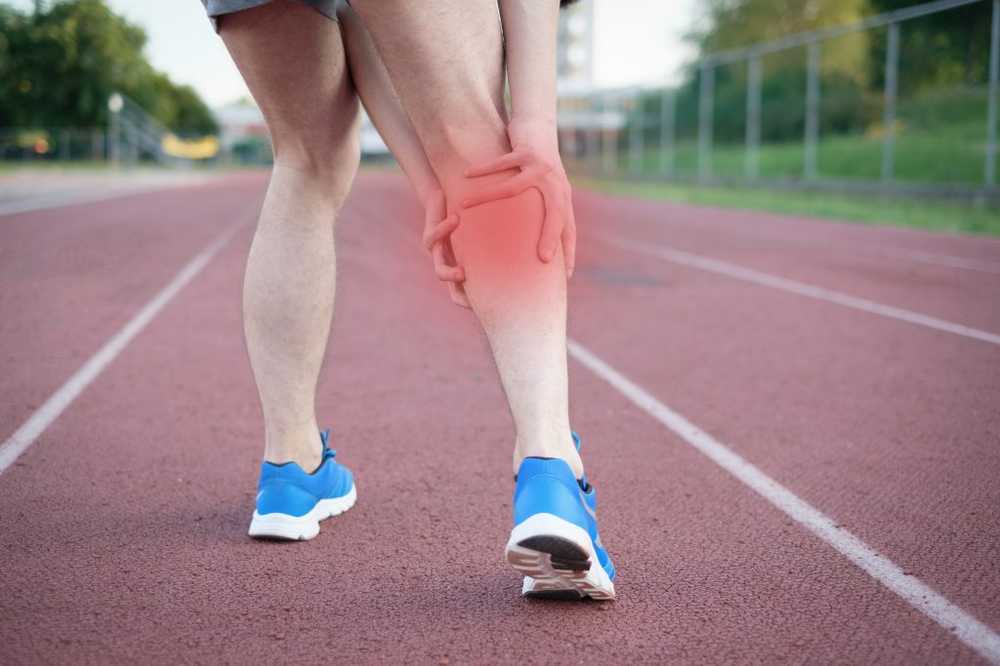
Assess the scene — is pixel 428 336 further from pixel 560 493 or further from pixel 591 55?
pixel 591 55

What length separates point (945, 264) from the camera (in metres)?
9.12

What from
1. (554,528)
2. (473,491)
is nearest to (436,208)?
(554,528)

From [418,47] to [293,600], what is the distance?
1170 millimetres

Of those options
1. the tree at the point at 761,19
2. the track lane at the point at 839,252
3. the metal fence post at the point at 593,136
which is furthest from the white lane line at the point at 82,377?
the tree at the point at 761,19

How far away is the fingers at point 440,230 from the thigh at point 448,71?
0.07m

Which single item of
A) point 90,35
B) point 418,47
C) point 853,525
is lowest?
point 853,525

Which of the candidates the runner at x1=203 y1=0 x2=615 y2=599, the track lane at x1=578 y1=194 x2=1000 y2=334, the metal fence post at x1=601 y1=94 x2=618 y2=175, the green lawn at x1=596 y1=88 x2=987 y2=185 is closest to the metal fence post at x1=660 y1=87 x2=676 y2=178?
the metal fence post at x1=601 y1=94 x2=618 y2=175

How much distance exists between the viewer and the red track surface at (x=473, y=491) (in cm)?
189

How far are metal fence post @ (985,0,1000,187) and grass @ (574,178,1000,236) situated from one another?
1.90ft

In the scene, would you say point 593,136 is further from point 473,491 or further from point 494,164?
point 494,164

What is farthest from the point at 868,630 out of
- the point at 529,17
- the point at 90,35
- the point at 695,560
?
the point at 90,35

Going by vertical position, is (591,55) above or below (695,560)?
above

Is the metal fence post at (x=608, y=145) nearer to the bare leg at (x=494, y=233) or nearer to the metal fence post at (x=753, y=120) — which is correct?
the metal fence post at (x=753, y=120)

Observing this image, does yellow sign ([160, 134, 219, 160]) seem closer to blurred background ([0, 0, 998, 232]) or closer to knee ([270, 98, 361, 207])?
blurred background ([0, 0, 998, 232])
